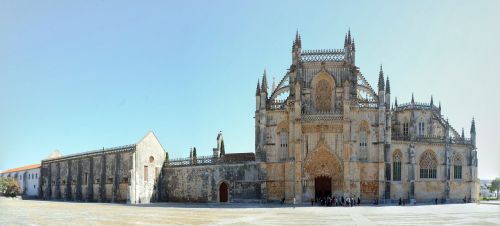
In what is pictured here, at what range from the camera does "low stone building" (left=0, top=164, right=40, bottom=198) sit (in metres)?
87.7

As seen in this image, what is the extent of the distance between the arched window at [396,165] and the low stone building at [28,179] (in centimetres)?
6053

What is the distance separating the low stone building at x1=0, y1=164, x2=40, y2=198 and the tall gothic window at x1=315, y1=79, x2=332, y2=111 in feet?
180

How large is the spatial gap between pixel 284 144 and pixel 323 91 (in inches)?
295

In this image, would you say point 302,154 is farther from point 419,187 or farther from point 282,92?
point 419,187

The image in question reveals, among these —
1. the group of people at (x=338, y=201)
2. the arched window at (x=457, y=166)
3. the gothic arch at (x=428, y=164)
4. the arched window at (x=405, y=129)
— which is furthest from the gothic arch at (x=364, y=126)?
the arched window at (x=457, y=166)

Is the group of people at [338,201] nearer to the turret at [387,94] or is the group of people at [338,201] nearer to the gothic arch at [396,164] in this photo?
the gothic arch at [396,164]

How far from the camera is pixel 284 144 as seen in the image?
5494 cm

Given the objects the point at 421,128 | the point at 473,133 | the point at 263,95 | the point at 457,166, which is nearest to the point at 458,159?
the point at 457,166

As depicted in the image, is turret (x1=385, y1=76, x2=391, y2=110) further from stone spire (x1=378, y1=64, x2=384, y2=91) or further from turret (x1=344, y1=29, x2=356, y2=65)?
turret (x1=344, y1=29, x2=356, y2=65)

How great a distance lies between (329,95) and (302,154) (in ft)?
25.3

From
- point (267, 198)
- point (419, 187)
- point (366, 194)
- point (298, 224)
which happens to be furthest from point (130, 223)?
point (419, 187)

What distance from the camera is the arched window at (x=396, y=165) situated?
2245 inches

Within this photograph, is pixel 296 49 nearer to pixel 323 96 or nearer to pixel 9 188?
pixel 323 96

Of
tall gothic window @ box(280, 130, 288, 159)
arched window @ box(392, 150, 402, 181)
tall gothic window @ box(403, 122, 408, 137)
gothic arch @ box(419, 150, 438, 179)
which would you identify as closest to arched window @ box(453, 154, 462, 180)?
gothic arch @ box(419, 150, 438, 179)
